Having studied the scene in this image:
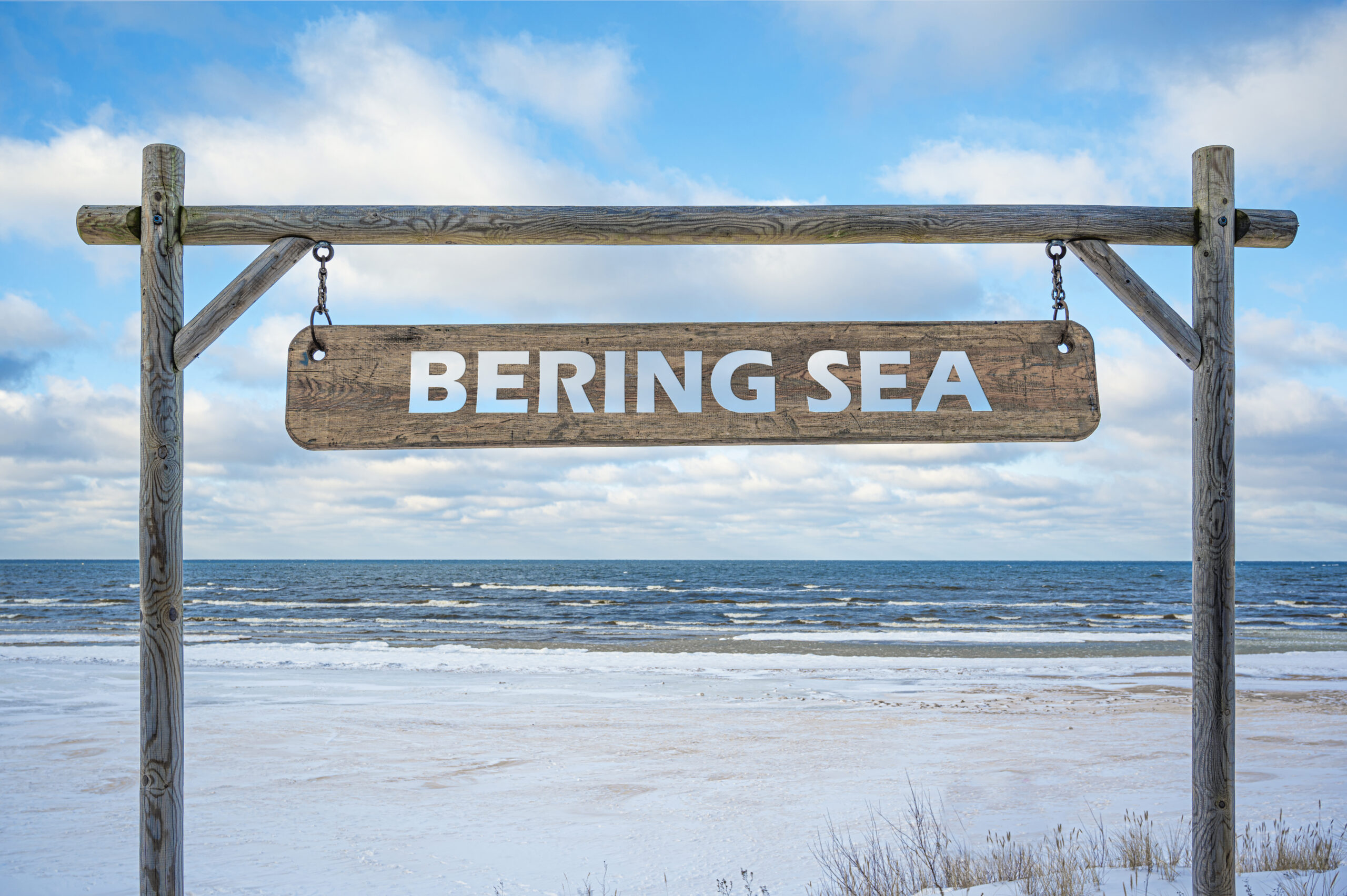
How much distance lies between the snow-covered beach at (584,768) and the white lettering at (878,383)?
2.79 metres

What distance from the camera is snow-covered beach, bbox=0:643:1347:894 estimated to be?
490cm

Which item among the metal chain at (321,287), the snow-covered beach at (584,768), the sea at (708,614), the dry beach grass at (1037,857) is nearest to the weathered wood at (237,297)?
the metal chain at (321,287)

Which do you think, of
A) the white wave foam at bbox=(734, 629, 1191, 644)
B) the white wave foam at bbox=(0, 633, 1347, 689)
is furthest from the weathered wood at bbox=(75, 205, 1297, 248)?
the white wave foam at bbox=(734, 629, 1191, 644)

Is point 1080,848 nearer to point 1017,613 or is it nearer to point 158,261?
point 158,261

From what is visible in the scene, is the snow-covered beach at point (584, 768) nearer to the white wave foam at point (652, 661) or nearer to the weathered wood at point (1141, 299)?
the white wave foam at point (652, 661)

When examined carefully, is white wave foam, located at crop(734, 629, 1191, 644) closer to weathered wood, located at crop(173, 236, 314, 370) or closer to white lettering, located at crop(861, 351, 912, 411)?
white lettering, located at crop(861, 351, 912, 411)

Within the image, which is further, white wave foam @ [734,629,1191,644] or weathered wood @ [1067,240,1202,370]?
white wave foam @ [734,629,1191,644]

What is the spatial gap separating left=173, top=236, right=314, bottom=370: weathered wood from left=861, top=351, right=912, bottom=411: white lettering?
2.09 meters

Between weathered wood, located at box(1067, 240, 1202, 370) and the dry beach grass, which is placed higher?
weathered wood, located at box(1067, 240, 1202, 370)

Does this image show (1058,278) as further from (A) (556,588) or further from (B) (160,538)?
(A) (556,588)

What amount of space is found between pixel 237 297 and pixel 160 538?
0.88 meters

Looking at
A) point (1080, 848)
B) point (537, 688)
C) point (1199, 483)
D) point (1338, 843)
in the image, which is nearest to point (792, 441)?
point (1199, 483)

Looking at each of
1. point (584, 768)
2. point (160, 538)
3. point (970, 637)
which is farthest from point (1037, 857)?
point (970, 637)

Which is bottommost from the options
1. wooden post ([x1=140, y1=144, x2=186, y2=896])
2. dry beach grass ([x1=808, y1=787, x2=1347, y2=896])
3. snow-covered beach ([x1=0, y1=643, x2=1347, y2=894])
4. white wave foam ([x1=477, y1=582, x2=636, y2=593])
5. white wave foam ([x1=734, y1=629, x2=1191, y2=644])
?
white wave foam ([x1=477, y1=582, x2=636, y2=593])
